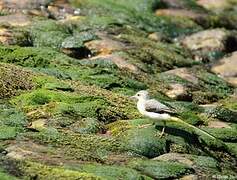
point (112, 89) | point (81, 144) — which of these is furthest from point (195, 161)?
point (112, 89)

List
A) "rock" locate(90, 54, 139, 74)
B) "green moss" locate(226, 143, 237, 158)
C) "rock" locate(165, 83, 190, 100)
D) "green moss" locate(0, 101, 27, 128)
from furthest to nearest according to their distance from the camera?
"rock" locate(90, 54, 139, 74)
"rock" locate(165, 83, 190, 100)
"green moss" locate(226, 143, 237, 158)
"green moss" locate(0, 101, 27, 128)

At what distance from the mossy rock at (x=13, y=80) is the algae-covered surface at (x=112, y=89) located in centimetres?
4

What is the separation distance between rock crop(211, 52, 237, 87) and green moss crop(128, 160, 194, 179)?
16.0m

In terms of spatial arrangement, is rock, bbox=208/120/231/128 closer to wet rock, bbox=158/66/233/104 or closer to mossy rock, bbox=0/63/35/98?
wet rock, bbox=158/66/233/104

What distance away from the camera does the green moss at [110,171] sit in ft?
54.7

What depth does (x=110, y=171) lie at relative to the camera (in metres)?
16.9

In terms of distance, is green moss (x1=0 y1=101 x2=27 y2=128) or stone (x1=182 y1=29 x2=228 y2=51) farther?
stone (x1=182 y1=29 x2=228 y2=51)

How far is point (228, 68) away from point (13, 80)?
15.0 m

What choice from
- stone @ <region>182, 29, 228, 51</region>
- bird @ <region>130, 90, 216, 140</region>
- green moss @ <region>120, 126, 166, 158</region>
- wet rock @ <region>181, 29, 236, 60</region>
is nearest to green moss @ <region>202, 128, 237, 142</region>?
bird @ <region>130, 90, 216, 140</region>

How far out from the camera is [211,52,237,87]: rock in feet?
113

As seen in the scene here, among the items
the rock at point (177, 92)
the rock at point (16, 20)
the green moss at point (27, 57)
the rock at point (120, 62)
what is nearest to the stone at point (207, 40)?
the rock at point (120, 62)

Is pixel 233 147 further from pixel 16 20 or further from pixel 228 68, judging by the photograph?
pixel 16 20

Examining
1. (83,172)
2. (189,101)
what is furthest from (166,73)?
(83,172)

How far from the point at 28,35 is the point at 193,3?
17.2 meters
